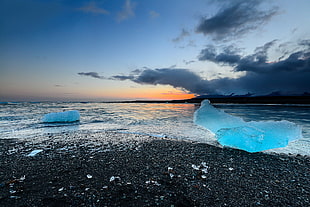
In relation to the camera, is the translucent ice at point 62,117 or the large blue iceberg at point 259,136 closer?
the large blue iceberg at point 259,136

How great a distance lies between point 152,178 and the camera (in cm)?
287

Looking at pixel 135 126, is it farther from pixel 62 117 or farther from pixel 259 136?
pixel 259 136

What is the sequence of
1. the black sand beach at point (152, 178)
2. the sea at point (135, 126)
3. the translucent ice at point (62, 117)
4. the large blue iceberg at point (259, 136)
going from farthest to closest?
the translucent ice at point (62, 117), the sea at point (135, 126), the large blue iceberg at point (259, 136), the black sand beach at point (152, 178)

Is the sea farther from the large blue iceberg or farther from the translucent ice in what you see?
the translucent ice

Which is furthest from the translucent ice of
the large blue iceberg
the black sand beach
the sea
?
the large blue iceberg

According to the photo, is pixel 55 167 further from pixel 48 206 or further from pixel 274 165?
pixel 274 165

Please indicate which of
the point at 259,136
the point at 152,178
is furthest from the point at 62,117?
the point at 259,136

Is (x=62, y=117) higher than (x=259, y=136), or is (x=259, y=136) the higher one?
(x=259, y=136)

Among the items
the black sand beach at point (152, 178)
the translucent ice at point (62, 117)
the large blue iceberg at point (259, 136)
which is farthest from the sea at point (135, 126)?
the black sand beach at point (152, 178)

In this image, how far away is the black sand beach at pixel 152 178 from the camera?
2.25 meters

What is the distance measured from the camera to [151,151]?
4523mm

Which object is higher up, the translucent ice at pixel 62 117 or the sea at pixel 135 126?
the translucent ice at pixel 62 117

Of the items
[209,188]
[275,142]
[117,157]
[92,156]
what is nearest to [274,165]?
[275,142]

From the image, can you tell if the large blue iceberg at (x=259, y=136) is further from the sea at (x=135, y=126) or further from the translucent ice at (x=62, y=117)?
the translucent ice at (x=62, y=117)
